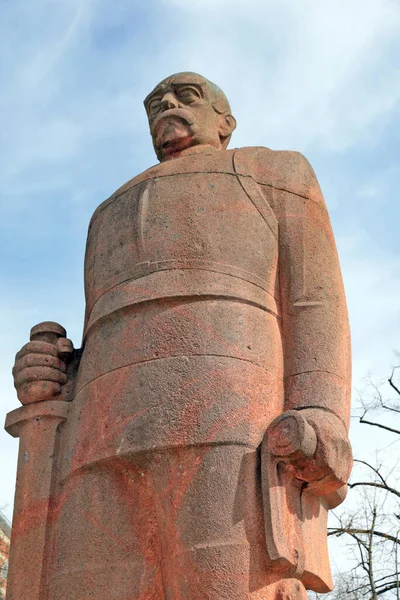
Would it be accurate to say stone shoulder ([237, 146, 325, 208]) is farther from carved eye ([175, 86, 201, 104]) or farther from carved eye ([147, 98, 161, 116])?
carved eye ([147, 98, 161, 116])

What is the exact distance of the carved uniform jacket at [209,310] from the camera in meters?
5.16

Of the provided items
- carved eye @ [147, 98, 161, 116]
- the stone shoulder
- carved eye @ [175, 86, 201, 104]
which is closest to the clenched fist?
the stone shoulder

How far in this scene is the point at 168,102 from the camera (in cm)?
683

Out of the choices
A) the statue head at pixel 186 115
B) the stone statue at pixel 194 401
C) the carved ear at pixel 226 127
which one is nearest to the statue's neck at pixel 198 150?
the statue head at pixel 186 115

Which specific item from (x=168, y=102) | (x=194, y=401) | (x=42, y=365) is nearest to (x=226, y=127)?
(x=168, y=102)

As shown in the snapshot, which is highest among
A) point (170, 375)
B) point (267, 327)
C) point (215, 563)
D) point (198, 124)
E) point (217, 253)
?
point (198, 124)

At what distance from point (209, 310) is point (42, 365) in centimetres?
124

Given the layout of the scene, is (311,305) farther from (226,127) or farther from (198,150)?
(226,127)

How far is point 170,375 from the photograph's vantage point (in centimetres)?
521

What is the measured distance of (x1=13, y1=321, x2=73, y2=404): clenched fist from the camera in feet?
19.6

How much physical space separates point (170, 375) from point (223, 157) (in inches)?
66.2

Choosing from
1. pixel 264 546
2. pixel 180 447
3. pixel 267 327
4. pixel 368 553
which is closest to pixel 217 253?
pixel 267 327

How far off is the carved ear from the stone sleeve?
94 cm

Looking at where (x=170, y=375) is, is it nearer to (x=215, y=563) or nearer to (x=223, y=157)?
(x=215, y=563)
